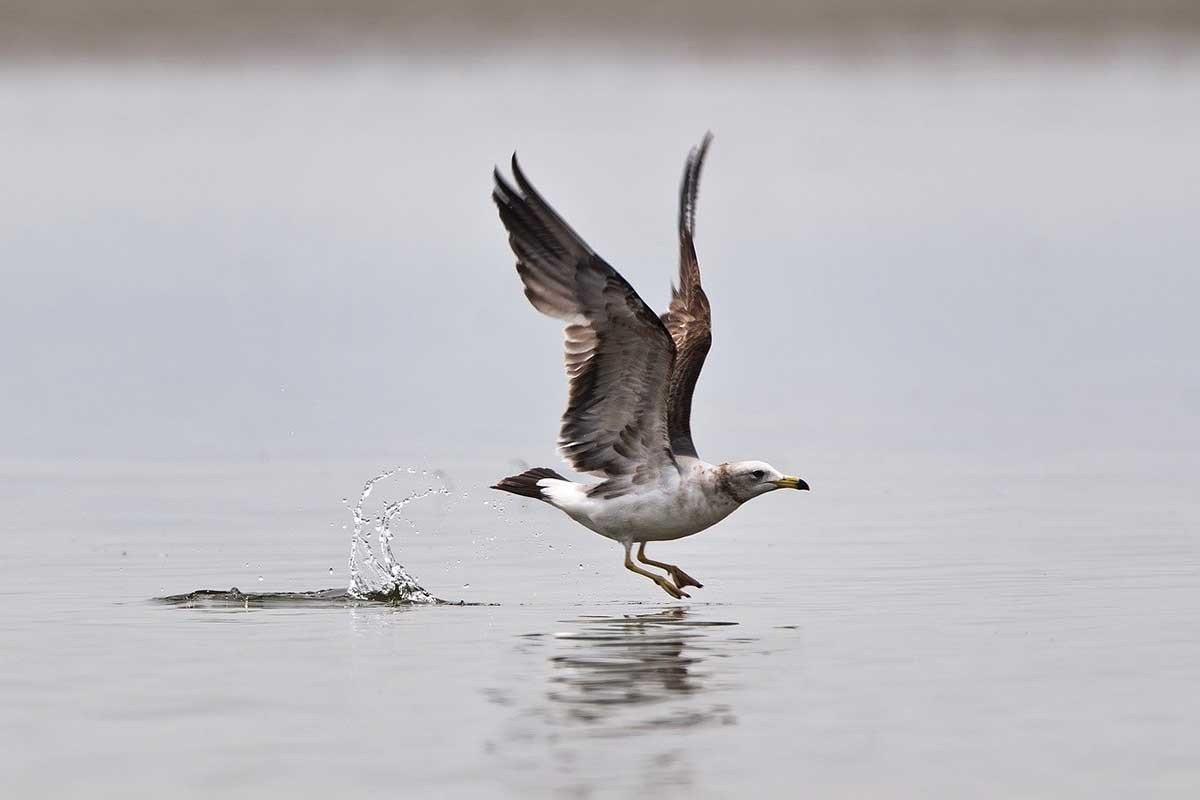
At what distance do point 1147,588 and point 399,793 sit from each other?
6.02 m

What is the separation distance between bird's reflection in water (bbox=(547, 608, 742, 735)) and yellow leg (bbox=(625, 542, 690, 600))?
14.8 inches

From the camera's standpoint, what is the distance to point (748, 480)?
13883 millimetres

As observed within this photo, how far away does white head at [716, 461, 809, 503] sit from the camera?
1387cm

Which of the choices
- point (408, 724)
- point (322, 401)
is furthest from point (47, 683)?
point (322, 401)

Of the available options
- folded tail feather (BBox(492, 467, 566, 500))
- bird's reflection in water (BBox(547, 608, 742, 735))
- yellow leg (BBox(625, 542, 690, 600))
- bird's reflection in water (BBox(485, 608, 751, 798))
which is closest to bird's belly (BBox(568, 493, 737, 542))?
yellow leg (BBox(625, 542, 690, 600))

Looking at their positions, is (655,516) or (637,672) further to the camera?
Answer: (655,516)

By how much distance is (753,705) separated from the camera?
385 inches

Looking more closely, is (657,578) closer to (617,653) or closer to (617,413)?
(617,413)

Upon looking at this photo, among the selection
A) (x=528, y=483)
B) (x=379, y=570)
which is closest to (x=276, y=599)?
(x=379, y=570)

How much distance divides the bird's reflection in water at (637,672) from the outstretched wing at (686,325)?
2.09 metres

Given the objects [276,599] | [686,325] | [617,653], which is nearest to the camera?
[617,653]

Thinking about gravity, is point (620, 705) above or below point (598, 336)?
below

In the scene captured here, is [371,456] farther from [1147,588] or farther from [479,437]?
[1147,588]

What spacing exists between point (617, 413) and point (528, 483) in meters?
1.01
